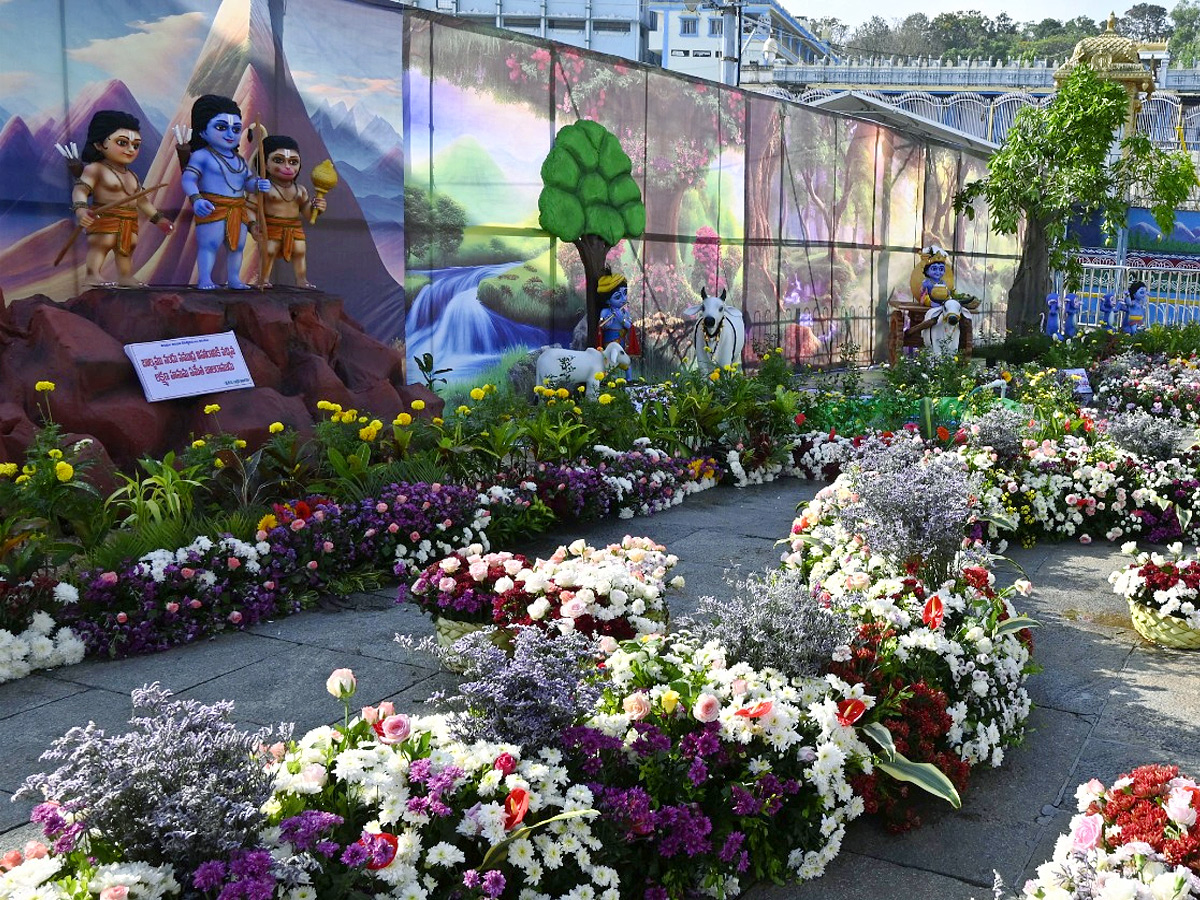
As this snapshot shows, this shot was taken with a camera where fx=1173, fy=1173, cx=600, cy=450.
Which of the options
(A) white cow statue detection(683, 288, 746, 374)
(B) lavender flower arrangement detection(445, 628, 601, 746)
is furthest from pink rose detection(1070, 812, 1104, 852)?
(A) white cow statue detection(683, 288, 746, 374)

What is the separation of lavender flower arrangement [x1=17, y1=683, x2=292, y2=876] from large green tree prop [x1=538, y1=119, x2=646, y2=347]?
10.5m

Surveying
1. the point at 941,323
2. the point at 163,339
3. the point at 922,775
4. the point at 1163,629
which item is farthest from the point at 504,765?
the point at 941,323

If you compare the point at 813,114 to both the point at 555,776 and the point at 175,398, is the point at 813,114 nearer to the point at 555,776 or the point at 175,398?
the point at 175,398

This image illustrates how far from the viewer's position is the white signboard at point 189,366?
8195mm

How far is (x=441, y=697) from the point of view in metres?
4.00

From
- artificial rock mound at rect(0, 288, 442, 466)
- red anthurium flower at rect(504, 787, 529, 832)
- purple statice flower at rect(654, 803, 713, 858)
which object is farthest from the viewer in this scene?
artificial rock mound at rect(0, 288, 442, 466)

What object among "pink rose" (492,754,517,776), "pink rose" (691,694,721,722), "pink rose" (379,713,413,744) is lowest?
"pink rose" (492,754,517,776)

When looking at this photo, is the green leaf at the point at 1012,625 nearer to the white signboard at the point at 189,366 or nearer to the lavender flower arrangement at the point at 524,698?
the lavender flower arrangement at the point at 524,698

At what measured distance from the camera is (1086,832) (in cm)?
285

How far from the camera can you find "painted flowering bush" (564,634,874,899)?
3348 millimetres

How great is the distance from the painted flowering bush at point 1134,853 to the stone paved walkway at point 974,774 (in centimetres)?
57

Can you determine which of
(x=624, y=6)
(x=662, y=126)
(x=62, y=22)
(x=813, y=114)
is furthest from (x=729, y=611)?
(x=624, y=6)

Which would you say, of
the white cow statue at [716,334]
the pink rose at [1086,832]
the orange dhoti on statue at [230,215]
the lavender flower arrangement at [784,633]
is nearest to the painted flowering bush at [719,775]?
the lavender flower arrangement at [784,633]

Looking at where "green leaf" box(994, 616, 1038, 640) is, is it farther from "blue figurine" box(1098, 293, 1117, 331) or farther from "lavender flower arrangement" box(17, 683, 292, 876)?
"blue figurine" box(1098, 293, 1117, 331)
